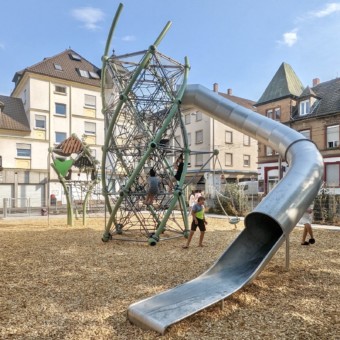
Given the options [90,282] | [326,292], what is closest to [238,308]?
[326,292]

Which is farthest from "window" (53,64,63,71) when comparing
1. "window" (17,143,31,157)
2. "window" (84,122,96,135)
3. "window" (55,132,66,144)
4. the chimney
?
the chimney

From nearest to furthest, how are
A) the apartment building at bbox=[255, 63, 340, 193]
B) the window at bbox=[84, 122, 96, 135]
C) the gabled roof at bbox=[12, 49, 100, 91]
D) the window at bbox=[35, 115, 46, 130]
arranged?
the apartment building at bbox=[255, 63, 340, 193] < the window at bbox=[35, 115, 46, 130] < the gabled roof at bbox=[12, 49, 100, 91] < the window at bbox=[84, 122, 96, 135]

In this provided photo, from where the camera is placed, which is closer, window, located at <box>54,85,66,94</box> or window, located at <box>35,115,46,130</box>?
window, located at <box>35,115,46,130</box>

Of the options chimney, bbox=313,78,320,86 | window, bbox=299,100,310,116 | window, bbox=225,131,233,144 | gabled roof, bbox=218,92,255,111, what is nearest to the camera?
window, bbox=299,100,310,116

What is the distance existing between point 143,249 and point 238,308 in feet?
17.5

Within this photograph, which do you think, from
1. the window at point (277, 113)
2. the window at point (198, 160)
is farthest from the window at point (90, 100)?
the window at point (277, 113)

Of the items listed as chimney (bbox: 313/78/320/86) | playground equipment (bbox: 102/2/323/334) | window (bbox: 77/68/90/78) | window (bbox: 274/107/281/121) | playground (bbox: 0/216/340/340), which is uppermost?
window (bbox: 77/68/90/78)

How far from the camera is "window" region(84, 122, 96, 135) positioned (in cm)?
3759

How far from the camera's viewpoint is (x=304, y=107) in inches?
1357

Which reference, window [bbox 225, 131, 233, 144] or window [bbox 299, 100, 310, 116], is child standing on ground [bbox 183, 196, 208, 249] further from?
window [bbox 225, 131, 233, 144]

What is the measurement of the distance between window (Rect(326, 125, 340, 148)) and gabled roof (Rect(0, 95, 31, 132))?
29450 mm

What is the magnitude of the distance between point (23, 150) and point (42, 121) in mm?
3694

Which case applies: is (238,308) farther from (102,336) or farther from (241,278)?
(102,336)

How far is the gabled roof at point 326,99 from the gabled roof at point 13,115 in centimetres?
2806
